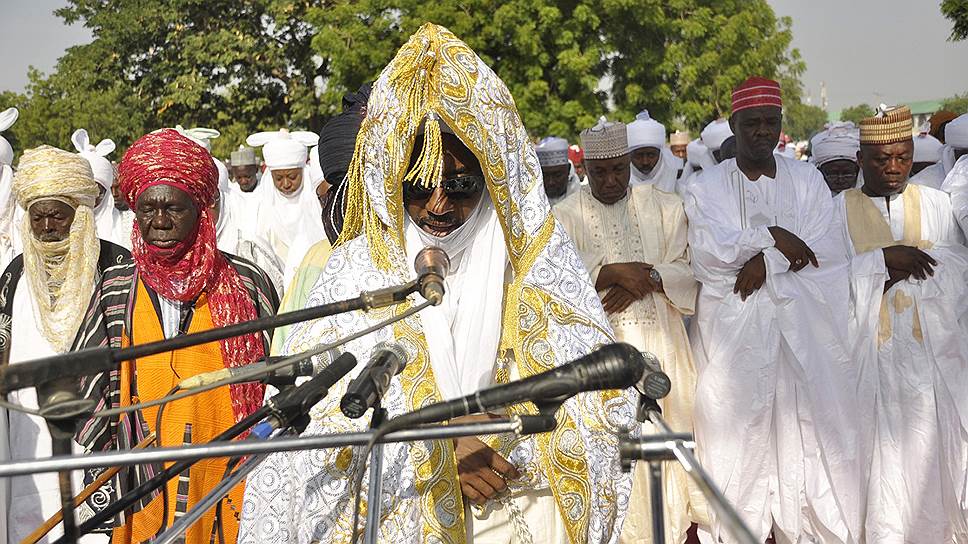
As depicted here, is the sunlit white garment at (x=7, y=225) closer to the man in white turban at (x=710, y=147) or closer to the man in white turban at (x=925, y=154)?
the man in white turban at (x=710, y=147)

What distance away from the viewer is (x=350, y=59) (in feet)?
A: 79.3

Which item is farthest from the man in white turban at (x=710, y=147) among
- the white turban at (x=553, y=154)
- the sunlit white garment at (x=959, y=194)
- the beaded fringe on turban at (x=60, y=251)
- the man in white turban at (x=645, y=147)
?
the beaded fringe on turban at (x=60, y=251)

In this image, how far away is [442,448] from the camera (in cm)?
280

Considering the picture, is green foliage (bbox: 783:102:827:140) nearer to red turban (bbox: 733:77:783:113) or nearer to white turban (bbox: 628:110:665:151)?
white turban (bbox: 628:110:665:151)

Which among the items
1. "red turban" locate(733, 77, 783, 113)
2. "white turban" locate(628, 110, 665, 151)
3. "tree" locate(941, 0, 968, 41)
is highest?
"tree" locate(941, 0, 968, 41)

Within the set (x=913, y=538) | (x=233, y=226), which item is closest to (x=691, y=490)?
(x=913, y=538)

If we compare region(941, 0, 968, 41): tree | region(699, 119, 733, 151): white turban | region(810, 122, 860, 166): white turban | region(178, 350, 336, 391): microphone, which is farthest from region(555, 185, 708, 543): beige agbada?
region(941, 0, 968, 41): tree

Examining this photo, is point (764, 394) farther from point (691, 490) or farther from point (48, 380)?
point (48, 380)

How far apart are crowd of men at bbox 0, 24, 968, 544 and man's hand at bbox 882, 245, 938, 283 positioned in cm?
2

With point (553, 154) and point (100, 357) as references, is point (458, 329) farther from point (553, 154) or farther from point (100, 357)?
point (553, 154)

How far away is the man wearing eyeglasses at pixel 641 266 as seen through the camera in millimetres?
5965

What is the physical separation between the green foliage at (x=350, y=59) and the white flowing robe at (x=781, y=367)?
1730 centimetres

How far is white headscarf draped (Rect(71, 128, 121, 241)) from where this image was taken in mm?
8500

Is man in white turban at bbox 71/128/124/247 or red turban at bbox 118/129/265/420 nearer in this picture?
red turban at bbox 118/129/265/420
